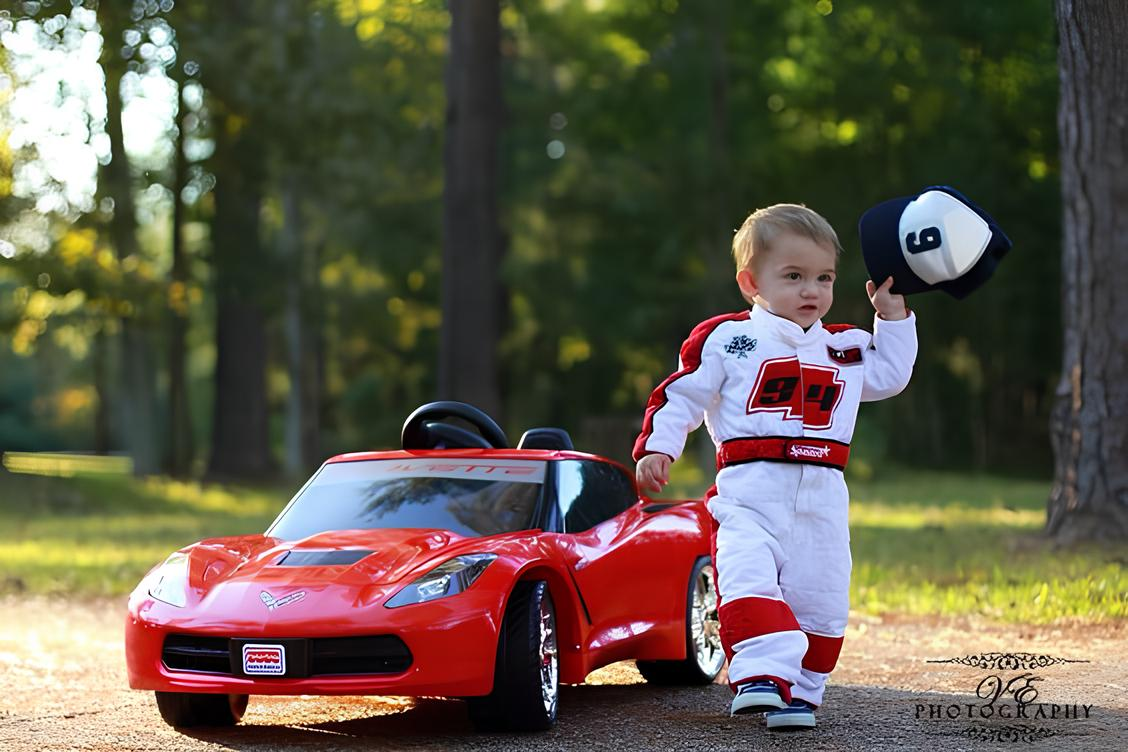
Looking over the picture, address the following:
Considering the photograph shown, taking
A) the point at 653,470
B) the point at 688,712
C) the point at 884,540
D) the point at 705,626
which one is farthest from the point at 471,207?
the point at 653,470

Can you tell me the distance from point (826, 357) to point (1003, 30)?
30004 mm

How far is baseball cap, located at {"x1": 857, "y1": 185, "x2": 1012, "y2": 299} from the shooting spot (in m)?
6.71

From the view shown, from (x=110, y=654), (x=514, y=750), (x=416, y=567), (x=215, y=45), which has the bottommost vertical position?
(x=110, y=654)

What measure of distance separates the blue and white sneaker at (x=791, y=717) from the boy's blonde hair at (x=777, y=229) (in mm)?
1807

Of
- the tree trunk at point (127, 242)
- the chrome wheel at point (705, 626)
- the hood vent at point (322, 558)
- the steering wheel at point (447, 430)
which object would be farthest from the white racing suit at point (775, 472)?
the tree trunk at point (127, 242)

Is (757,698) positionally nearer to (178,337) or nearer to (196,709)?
(196,709)

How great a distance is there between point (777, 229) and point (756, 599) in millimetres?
1489

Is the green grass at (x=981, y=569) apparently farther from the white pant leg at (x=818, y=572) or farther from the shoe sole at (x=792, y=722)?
the shoe sole at (x=792, y=722)

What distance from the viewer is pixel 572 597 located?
7.32m

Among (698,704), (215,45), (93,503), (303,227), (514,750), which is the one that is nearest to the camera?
(514,750)

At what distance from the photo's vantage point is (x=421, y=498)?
→ 25.7 ft

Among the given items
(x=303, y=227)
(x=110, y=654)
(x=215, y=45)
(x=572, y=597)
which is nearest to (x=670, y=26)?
(x=215, y=45)

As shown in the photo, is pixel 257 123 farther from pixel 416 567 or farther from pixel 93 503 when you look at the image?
pixel 416 567

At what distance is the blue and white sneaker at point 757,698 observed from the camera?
636 cm
